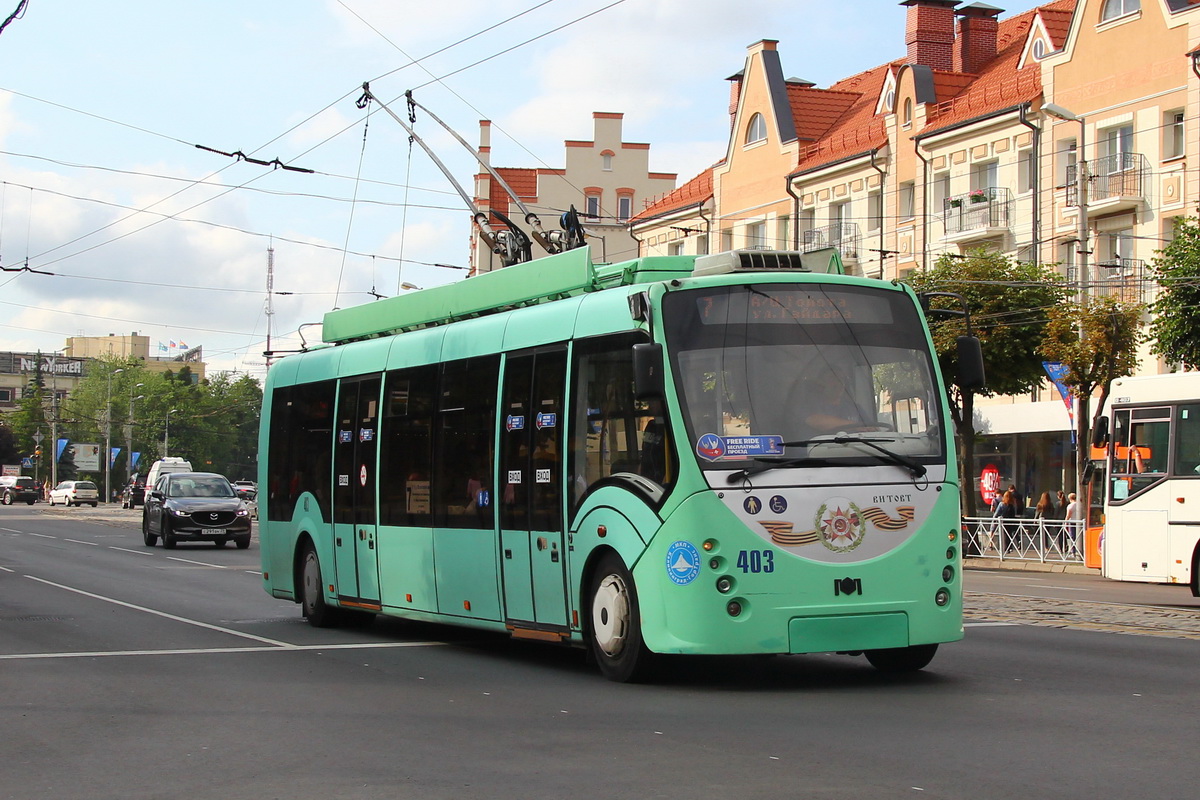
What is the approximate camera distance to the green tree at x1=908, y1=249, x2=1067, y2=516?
3822 centimetres

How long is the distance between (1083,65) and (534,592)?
3461 cm

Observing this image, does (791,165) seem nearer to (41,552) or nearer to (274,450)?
(41,552)

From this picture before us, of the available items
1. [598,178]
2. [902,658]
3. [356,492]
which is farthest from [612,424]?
[598,178]

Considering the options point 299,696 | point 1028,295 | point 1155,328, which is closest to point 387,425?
point 299,696

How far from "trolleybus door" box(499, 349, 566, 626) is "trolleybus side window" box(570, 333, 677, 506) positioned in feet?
0.90

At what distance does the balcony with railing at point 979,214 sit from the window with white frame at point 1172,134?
228 inches

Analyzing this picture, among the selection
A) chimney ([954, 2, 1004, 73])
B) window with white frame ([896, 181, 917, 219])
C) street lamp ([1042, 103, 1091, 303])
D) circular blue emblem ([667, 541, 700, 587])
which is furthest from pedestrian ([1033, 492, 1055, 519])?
circular blue emblem ([667, 541, 700, 587])

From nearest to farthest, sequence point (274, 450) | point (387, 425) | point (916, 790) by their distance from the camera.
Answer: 1. point (916, 790)
2. point (387, 425)
3. point (274, 450)

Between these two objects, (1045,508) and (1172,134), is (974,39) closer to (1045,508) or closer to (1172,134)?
(1172,134)

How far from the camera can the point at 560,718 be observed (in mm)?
9641

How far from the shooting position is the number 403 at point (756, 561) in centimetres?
1063

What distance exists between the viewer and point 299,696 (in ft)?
35.3

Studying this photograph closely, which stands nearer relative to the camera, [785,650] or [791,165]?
[785,650]

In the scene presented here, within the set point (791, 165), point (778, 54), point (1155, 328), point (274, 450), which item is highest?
point (778, 54)
